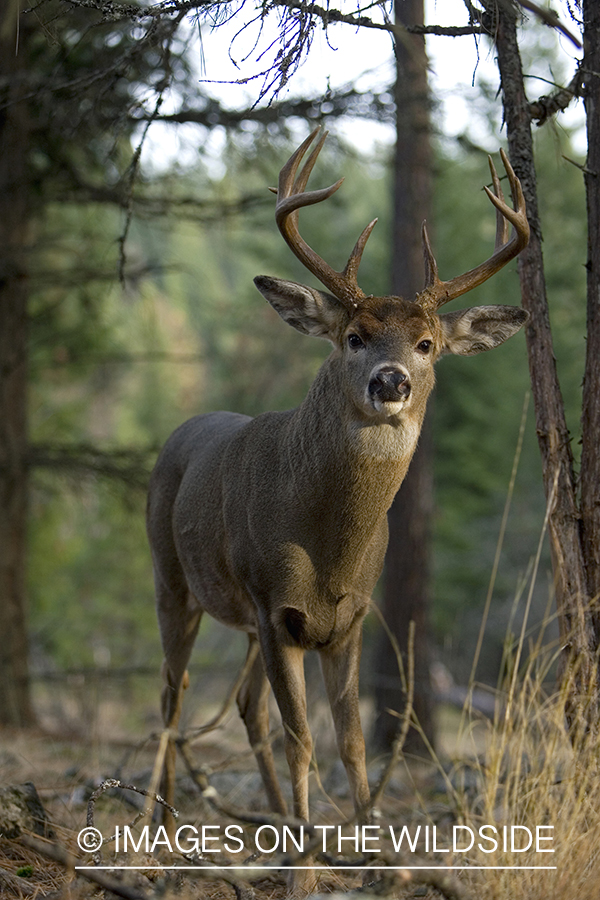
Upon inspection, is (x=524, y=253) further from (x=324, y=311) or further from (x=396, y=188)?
(x=396, y=188)

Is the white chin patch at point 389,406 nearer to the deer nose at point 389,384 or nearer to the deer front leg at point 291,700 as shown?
the deer nose at point 389,384

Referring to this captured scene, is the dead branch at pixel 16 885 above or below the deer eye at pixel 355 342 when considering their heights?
below

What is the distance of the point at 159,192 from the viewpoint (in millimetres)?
9398

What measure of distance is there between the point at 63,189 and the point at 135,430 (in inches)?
983

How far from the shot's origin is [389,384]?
3828mm

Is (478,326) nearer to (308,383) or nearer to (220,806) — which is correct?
(220,806)

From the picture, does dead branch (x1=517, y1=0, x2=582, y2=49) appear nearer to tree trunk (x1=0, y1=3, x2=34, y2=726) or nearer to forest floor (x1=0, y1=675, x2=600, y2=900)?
forest floor (x1=0, y1=675, x2=600, y2=900)

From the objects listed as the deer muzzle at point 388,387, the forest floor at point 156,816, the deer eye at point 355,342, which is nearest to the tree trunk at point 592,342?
the deer muzzle at point 388,387

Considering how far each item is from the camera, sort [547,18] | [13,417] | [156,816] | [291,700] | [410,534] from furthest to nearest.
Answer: [410,534] < [13,417] < [156,816] < [291,700] < [547,18]

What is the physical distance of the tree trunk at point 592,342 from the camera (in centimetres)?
420

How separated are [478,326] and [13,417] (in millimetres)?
6147

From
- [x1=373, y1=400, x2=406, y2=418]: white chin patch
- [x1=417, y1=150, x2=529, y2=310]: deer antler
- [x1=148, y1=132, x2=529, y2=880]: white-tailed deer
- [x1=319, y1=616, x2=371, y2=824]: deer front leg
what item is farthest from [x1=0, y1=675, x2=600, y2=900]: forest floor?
[x1=417, y1=150, x2=529, y2=310]: deer antler

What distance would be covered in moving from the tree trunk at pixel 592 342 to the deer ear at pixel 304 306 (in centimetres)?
118

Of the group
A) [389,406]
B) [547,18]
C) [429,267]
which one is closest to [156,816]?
[389,406]
